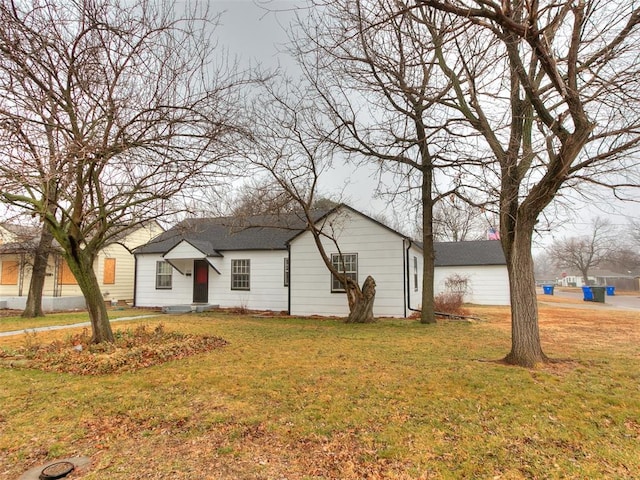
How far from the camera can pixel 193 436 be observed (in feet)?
12.2

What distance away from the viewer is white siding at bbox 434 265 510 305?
69.9 ft

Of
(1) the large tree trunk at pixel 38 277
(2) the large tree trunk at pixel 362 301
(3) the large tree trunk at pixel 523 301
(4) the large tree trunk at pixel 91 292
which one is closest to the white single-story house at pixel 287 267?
(2) the large tree trunk at pixel 362 301

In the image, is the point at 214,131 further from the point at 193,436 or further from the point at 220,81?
the point at 193,436

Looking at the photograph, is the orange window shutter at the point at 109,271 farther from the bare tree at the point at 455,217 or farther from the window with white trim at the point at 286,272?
the bare tree at the point at 455,217

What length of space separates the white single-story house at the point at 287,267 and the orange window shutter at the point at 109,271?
302 cm

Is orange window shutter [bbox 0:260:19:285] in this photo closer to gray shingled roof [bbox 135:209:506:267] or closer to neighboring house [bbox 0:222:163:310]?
neighboring house [bbox 0:222:163:310]

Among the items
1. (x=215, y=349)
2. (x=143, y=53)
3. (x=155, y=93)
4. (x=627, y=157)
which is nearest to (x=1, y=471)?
(x=215, y=349)

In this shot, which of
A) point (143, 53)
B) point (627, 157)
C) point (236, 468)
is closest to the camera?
point (236, 468)

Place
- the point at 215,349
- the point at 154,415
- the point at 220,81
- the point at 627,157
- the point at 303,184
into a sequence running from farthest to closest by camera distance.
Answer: the point at 303,184
the point at 215,349
the point at 220,81
the point at 627,157
the point at 154,415

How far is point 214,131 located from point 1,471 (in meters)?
5.27

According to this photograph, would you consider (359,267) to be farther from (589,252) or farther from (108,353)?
(589,252)

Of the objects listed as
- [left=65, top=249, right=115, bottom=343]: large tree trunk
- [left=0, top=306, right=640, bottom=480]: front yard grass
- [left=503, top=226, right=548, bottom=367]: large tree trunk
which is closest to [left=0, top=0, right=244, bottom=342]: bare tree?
[left=65, top=249, right=115, bottom=343]: large tree trunk

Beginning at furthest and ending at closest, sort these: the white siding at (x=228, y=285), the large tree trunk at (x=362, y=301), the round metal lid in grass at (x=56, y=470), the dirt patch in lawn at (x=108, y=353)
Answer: the white siding at (x=228, y=285)
the large tree trunk at (x=362, y=301)
the dirt patch in lawn at (x=108, y=353)
the round metal lid in grass at (x=56, y=470)

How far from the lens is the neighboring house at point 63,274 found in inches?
734
